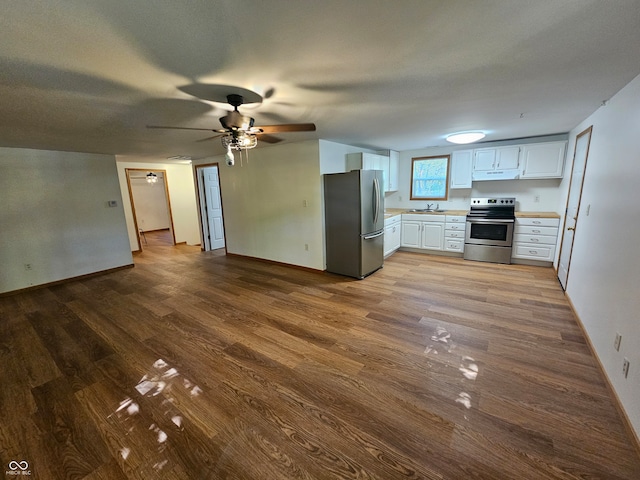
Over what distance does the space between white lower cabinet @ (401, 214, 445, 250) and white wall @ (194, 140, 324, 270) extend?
90.2 inches

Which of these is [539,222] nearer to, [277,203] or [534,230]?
[534,230]

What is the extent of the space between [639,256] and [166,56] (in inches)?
125

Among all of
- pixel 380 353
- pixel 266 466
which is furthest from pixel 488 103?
pixel 266 466

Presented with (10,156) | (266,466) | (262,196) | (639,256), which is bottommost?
(266,466)

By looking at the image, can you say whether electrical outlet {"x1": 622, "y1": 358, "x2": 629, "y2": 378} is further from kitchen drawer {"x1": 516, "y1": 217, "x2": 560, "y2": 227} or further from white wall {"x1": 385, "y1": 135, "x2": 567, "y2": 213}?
white wall {"x1": 385, "y1": 135, "x2": 567, "y2": 213}

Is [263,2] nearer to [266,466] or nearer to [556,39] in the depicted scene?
[556,39]

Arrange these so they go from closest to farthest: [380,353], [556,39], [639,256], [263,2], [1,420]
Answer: [263,2], [556,39], [639,256], [1,420], [380,353]

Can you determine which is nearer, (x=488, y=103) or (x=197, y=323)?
(x=488, y=103)

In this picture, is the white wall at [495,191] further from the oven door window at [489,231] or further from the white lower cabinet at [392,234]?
the white lower cabinet at [392,234]

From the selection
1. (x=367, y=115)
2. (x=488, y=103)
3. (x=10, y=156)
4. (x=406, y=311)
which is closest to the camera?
(x=488, y=103)

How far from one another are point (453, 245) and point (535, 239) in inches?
50.5

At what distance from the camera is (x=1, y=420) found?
5.84 feet

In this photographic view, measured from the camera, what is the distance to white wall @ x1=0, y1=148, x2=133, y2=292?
4.00 meters

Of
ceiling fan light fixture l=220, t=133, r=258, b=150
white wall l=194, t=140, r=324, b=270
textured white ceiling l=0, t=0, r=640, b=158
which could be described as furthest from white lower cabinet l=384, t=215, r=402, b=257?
ceiling fan light fixture l=220, t=133, r=258, b=150
